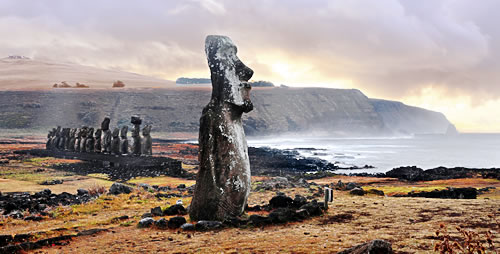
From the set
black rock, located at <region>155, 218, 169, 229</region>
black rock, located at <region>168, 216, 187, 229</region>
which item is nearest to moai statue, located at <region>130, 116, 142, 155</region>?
black rock, located at <region>155, 218, 169, 229</region>

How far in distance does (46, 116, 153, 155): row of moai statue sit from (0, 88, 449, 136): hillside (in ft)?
179

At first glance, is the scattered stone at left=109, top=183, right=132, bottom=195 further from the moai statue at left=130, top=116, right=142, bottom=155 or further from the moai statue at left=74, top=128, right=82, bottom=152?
the moai statue at left=74, top=128, right=82, bottom=152

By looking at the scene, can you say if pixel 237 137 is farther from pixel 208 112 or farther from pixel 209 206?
pixel 209 206

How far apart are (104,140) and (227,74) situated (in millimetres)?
21624

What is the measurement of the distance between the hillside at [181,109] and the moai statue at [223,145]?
84.0 m

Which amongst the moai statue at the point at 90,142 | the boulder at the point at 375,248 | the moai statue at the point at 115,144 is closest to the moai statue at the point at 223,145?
the boulder at the point at 375,248

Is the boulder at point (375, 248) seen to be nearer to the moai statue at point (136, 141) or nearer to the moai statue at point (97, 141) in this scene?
the moai statue at point (136, 141)

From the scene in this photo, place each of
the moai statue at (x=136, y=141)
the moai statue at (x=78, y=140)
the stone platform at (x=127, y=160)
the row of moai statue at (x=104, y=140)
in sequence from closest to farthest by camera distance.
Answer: the stone platform at (x=127, y=160) < the moai statue at (x=136, y=141) < the row of moai statue at (x=104, y=140) < the moai statue at (x=78, y=140)

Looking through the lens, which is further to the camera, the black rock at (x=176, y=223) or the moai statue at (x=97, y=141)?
the moai statue at (x=97, y=141)

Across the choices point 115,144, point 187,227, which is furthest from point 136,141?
point 187,227

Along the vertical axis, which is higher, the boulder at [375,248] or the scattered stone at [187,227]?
the boulder at [375,248]

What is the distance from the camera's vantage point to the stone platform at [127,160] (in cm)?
2375

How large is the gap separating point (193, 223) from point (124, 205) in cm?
515

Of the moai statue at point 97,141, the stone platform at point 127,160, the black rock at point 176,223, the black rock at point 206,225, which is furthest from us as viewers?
the moai statue at point 97,141
